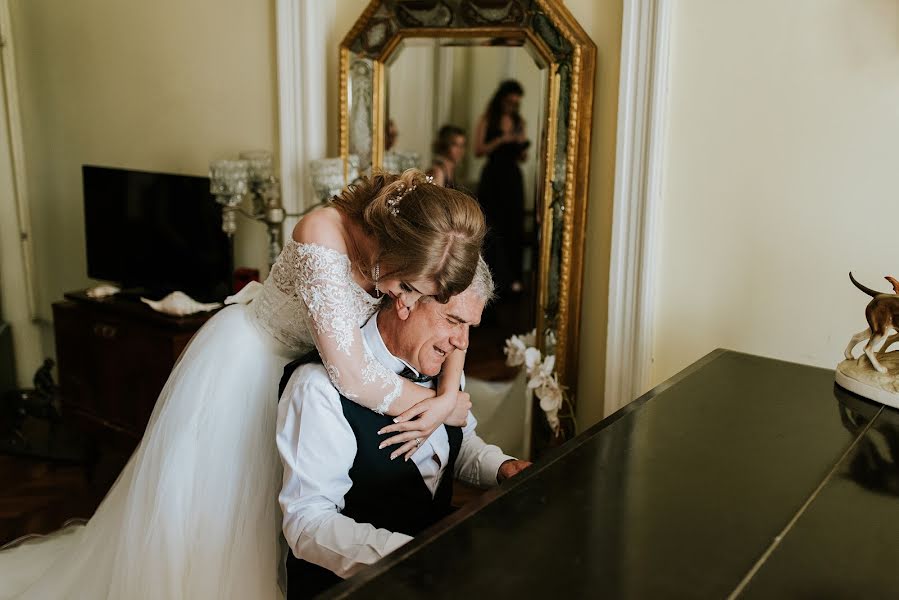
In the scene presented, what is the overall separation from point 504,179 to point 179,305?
1320mm

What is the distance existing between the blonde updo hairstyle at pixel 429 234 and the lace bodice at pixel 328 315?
164 mm

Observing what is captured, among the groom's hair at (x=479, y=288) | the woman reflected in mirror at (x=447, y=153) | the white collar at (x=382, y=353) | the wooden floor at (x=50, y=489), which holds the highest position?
the woman reflected in mirror at (x=447, y=153)

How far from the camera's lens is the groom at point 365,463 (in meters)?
1.60

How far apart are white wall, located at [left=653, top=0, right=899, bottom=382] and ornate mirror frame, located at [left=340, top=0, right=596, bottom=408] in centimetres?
27

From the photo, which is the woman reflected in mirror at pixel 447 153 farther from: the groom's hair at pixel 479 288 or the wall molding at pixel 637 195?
the groom's hair at pixel 479 288

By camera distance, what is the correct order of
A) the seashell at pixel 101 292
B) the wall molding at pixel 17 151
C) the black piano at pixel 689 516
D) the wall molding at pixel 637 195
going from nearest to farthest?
the black piano at pixel 689 516 → the wall molding at pixel 637 195 → the seashell at pixel 101 292 → the wall molding at pixel 17 151

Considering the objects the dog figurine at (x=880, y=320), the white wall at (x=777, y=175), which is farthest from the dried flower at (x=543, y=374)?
the dog figurine at (x=880, y=320)

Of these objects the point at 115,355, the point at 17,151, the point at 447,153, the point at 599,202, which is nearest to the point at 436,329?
the point at 599,202

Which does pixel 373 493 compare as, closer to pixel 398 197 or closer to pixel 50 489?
pixel 398 197

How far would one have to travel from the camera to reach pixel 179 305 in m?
3.20

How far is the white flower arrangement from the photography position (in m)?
2.63

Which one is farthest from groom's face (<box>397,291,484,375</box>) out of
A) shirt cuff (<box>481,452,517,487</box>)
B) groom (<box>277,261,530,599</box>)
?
shirt cuff (<box>481,452,517,487</box>)

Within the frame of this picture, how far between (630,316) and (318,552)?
1.30 m

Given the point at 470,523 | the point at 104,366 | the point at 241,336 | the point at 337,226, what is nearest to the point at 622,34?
the point at 337,226
